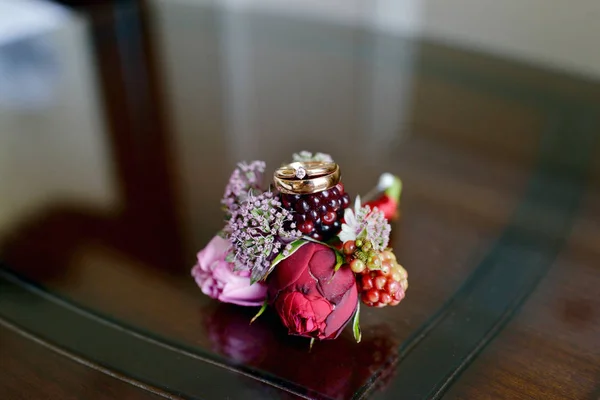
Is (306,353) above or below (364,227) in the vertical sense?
below

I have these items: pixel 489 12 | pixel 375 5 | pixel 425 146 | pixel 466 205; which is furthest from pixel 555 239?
pixel 375 5

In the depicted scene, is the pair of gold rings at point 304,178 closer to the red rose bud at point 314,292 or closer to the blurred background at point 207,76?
the red rose bud at point 314,292

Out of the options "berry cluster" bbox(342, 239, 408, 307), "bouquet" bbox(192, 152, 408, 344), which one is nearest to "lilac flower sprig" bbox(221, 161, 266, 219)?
"bouquet" bbox(192, 152, 408, 344)

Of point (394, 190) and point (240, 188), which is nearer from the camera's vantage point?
point (240, 188)

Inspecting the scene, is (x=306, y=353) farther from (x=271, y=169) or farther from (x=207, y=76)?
(x=207, y=76)

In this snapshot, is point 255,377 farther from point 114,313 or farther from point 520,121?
point 520,121

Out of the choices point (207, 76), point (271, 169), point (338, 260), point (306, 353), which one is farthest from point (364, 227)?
point (207, 76)

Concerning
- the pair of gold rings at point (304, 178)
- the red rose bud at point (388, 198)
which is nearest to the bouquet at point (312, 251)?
the pair of gold rings at point (304, 178)

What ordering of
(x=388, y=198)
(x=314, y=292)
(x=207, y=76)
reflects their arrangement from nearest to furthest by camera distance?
(x=314, y=292), (x=388, y=198), (x=207, y=76)
